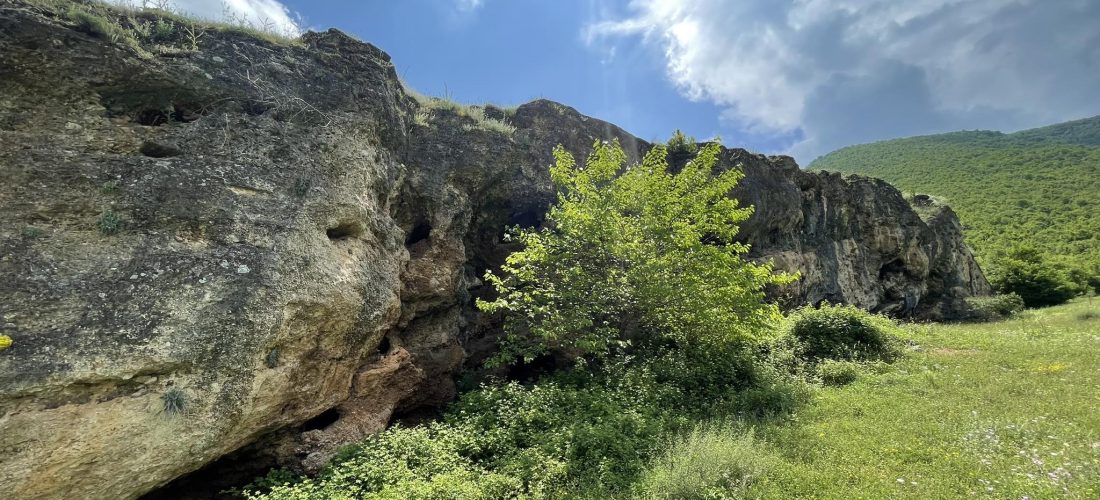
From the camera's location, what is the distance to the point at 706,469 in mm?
7039

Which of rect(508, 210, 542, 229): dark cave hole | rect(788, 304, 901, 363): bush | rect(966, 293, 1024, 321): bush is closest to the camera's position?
rect(788, 304, 901, 363): bush

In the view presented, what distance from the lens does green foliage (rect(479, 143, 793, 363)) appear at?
39.8 ft

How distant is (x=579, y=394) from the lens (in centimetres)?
1059

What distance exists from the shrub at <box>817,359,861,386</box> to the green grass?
0.44m

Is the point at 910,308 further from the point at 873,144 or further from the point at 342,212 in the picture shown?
the point at 873,144

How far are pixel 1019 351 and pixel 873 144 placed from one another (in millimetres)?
86185

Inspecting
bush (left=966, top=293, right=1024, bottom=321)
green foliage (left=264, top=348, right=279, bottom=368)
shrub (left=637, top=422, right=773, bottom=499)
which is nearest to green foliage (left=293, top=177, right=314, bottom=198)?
green foliage (left=264, top=348, right=279, bottom=368)

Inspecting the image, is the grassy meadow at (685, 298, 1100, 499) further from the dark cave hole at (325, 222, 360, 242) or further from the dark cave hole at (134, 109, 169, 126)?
the dark cave hole at (134, 109, 169, 126)

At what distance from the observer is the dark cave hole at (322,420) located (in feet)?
29.7

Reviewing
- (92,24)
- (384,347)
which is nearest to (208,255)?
(384,347)

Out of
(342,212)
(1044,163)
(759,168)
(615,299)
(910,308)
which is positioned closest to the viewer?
(342,212)

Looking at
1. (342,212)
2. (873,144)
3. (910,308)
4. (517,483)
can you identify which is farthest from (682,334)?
(873,144)

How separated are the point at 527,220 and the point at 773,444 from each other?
10167mm

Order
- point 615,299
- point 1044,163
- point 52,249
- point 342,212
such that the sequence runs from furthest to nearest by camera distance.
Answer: point 1044,163 → point 615,299 → point 342,212 → point 52,249
